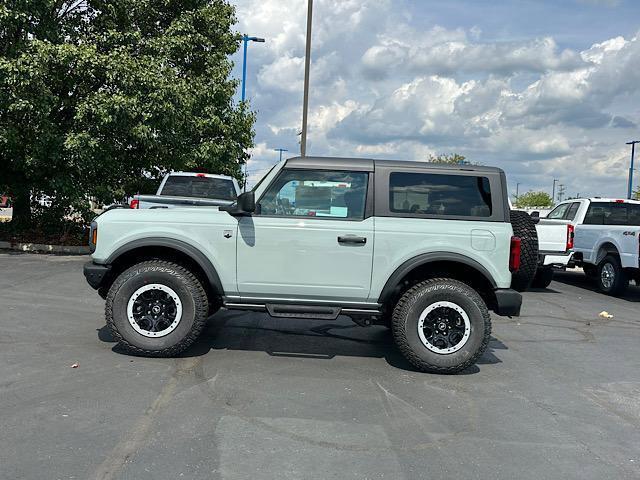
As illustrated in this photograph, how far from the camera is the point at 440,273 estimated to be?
228 inches

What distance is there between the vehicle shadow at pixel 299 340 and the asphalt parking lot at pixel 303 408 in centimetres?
3

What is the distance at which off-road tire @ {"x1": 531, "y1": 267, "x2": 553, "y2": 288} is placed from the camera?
11.8 metres

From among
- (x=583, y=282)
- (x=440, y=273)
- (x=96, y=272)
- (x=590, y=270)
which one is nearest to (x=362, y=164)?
(x=440, y=273)

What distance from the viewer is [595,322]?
28.6 feet

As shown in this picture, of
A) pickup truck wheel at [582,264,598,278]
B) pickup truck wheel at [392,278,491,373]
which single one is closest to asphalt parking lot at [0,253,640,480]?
pickup truck wheel at [392,278,491,373]

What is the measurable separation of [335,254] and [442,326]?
1222mm

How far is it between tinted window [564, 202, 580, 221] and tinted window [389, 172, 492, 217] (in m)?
8.54

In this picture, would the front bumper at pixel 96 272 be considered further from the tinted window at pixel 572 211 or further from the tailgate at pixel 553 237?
the tinted window at pixel 572 211

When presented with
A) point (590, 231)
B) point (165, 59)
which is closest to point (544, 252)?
point (590, 231)

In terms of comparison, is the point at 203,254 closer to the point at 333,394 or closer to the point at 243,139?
the point at 333,394

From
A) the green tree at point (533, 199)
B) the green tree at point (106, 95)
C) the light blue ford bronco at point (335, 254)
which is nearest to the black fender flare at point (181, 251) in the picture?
the light blue ford bronco at point (335, 254)

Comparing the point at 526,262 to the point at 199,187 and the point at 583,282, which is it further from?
the point at 583,282

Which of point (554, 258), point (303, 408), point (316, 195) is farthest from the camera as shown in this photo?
point (554, 258)

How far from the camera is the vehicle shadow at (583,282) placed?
39.1ft
